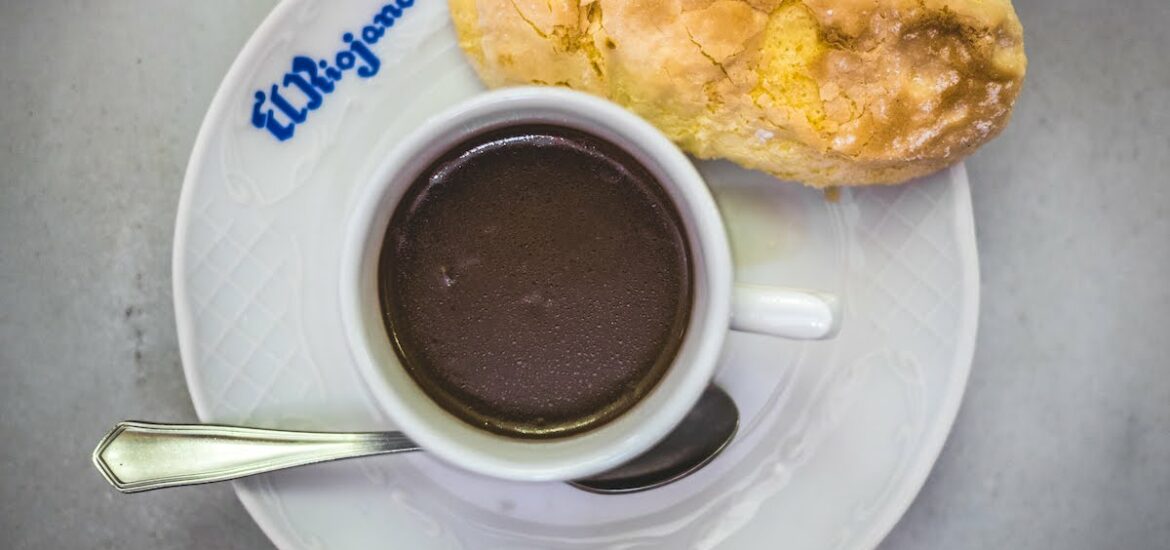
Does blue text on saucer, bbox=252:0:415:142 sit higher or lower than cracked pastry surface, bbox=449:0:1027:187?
higher

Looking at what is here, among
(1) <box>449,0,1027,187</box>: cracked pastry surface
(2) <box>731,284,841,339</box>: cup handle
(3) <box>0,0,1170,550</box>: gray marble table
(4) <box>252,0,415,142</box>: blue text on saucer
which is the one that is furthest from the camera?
(3) <box>0,0,1170,550</box>: gray marble table

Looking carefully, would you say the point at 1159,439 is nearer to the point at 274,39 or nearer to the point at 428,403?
the point at 428,403

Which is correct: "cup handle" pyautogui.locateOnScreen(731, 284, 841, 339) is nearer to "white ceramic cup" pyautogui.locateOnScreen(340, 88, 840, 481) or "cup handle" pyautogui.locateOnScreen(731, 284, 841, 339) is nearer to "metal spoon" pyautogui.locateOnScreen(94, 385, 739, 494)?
"white ceramic cup" pyautogui.locateOnScreen(340, 88, 840, 481)

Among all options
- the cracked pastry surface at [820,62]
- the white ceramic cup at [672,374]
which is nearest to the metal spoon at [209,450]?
the white ceramic cup at [672,374]

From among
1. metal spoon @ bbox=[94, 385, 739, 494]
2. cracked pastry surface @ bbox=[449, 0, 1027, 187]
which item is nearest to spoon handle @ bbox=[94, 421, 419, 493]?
metal spoon @ bbox=[94, 385, 739, 494]

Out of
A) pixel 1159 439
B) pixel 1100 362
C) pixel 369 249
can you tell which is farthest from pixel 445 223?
pixel 1159 439
